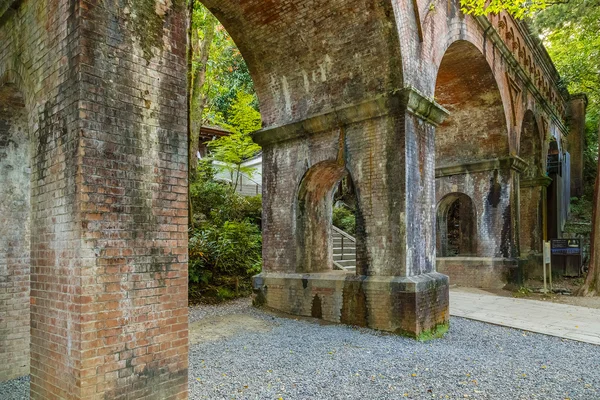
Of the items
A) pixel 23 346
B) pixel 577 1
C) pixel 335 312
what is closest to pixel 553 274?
pixel 577 1

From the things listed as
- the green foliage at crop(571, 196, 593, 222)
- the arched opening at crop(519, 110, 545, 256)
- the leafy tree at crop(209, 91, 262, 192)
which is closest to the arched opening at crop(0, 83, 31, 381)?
the leafy tree at crop(209, 91, 262, 192)

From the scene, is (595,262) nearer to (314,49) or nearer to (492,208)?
(492,208)

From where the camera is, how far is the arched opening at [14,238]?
16.7ft

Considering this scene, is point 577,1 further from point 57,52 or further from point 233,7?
point 57,52

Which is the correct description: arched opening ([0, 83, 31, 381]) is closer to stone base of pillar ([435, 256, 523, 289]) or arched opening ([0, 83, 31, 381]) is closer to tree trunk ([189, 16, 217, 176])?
tree trunk ([189, 16, 217, 176])

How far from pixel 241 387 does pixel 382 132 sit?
4.78 m

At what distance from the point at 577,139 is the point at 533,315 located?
67.4ft

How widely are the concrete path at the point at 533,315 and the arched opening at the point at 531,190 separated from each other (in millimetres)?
6219

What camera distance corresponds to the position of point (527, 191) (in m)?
17.0

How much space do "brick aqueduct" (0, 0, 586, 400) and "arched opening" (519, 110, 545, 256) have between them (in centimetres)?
7

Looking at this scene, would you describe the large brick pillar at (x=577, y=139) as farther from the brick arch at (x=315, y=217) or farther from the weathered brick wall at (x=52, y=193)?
the weathered brick wall at (x=52, y=193)

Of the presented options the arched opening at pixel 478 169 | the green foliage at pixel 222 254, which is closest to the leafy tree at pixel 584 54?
the arched opening at pixel 478 169

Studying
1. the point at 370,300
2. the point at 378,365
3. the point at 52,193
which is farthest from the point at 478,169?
the point at 52,193

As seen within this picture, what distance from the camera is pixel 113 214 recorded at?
3.64 m
